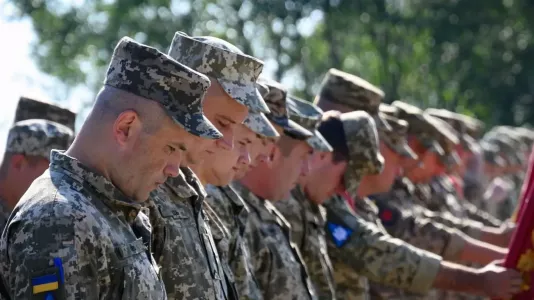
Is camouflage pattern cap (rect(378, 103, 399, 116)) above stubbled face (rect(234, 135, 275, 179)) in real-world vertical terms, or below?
above

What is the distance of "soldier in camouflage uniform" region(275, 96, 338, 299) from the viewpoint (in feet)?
19.8

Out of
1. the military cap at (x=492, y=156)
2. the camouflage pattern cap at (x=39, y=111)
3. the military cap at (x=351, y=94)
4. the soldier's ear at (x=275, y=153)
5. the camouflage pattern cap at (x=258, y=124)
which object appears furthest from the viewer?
the military cap at (x=492, y=156)

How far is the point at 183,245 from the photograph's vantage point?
156 inches

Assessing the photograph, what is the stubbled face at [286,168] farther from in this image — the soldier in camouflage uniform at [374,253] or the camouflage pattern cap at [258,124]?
the soldier in camouflage uniform at [374,253]

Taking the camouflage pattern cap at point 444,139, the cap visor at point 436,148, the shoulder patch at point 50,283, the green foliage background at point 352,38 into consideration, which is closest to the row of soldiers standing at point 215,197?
the shoulder patch at point 50,283

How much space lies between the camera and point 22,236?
3.04 meters

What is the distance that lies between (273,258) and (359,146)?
161 centimetres

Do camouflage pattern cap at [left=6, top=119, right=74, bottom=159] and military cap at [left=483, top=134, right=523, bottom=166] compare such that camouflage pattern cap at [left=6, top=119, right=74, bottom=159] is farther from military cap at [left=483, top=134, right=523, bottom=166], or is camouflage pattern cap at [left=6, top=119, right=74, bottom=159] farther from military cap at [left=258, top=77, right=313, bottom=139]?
military cap at [left=483, top=134, right=523, bottom=166]

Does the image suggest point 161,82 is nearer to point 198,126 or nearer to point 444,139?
point 198,126

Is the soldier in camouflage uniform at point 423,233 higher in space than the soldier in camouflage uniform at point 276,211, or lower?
lower

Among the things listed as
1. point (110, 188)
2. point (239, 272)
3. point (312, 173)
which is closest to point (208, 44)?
point (239, 272)

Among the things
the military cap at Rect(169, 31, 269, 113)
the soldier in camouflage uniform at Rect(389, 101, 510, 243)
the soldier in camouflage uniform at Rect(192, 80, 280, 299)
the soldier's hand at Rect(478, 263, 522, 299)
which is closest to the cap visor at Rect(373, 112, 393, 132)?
the soldier in camouflage uniform at Rect(389, 101, 510, 243)

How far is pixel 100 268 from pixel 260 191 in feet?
8.08

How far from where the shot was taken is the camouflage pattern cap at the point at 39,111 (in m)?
Answer: 7.25
